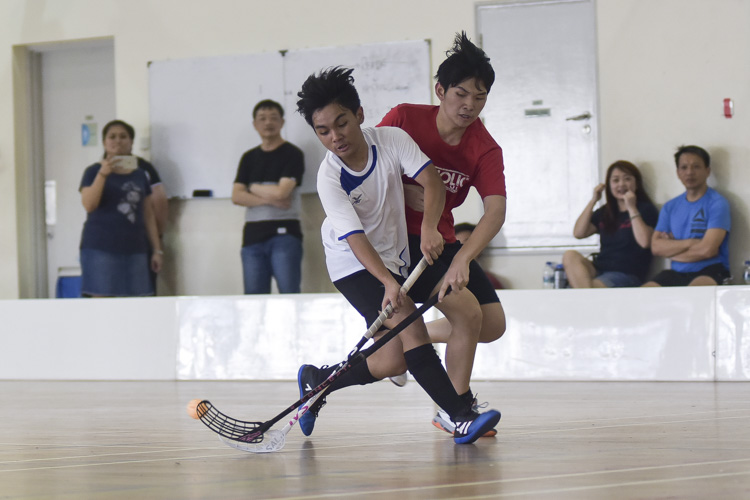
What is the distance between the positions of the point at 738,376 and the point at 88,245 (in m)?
4.19

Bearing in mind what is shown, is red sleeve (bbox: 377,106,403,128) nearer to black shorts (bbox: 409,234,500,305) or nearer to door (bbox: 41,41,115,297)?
black shorts (bbox: 409,234,500,305)

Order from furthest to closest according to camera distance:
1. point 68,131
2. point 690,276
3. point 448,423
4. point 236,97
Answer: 1. point 68,131
2. point 236,97
3. point 690,276
4. point 448,423

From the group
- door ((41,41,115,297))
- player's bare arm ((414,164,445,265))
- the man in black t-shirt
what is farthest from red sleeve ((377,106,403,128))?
door ((41,41,115,297))

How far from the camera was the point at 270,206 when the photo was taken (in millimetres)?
5859

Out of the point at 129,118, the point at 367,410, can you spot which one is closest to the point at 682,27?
the point at 367,410

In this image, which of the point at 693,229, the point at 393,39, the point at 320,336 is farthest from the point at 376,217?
the point at 393,39

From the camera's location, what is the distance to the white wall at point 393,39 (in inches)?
219

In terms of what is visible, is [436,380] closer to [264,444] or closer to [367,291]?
[367,291]

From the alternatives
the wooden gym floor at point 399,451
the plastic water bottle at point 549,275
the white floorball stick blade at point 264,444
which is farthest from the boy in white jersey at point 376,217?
the plastic water bottle at point 549,275

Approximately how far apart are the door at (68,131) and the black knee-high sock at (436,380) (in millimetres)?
5239

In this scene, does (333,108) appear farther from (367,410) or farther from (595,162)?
(595,162)

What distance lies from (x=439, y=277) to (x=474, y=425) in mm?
502

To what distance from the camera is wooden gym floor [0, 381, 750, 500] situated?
6.17 feet

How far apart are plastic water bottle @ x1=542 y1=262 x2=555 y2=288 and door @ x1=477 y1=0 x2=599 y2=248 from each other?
0.59ft
